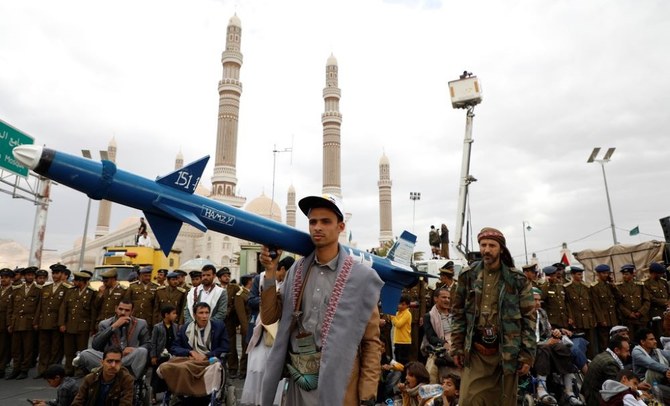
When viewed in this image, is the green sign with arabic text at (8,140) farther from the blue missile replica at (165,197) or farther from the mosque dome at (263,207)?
the mosque dome at (263,207)

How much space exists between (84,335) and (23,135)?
8367mm

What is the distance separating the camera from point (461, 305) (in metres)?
3.84

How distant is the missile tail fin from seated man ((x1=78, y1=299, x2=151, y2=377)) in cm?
321

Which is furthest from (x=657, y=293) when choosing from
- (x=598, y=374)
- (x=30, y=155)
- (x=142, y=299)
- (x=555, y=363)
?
(x=30, y=155)

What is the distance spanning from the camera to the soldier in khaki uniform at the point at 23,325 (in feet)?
25.5

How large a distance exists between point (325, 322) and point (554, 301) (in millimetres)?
7149

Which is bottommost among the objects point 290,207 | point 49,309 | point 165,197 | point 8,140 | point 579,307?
point 49,309

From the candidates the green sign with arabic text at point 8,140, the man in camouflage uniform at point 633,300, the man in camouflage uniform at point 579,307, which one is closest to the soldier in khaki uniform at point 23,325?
the green sign with arabic text at point 8,140

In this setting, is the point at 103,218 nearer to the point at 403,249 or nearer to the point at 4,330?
the point at 4,330

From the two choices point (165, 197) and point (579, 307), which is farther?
point (579, 307)

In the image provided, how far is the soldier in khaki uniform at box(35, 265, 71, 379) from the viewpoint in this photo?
25.4 feet

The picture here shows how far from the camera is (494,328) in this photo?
11.6ft

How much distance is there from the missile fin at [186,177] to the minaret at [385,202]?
1835 inches

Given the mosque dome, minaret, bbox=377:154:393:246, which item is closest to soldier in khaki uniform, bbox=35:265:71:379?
the mosque dome
